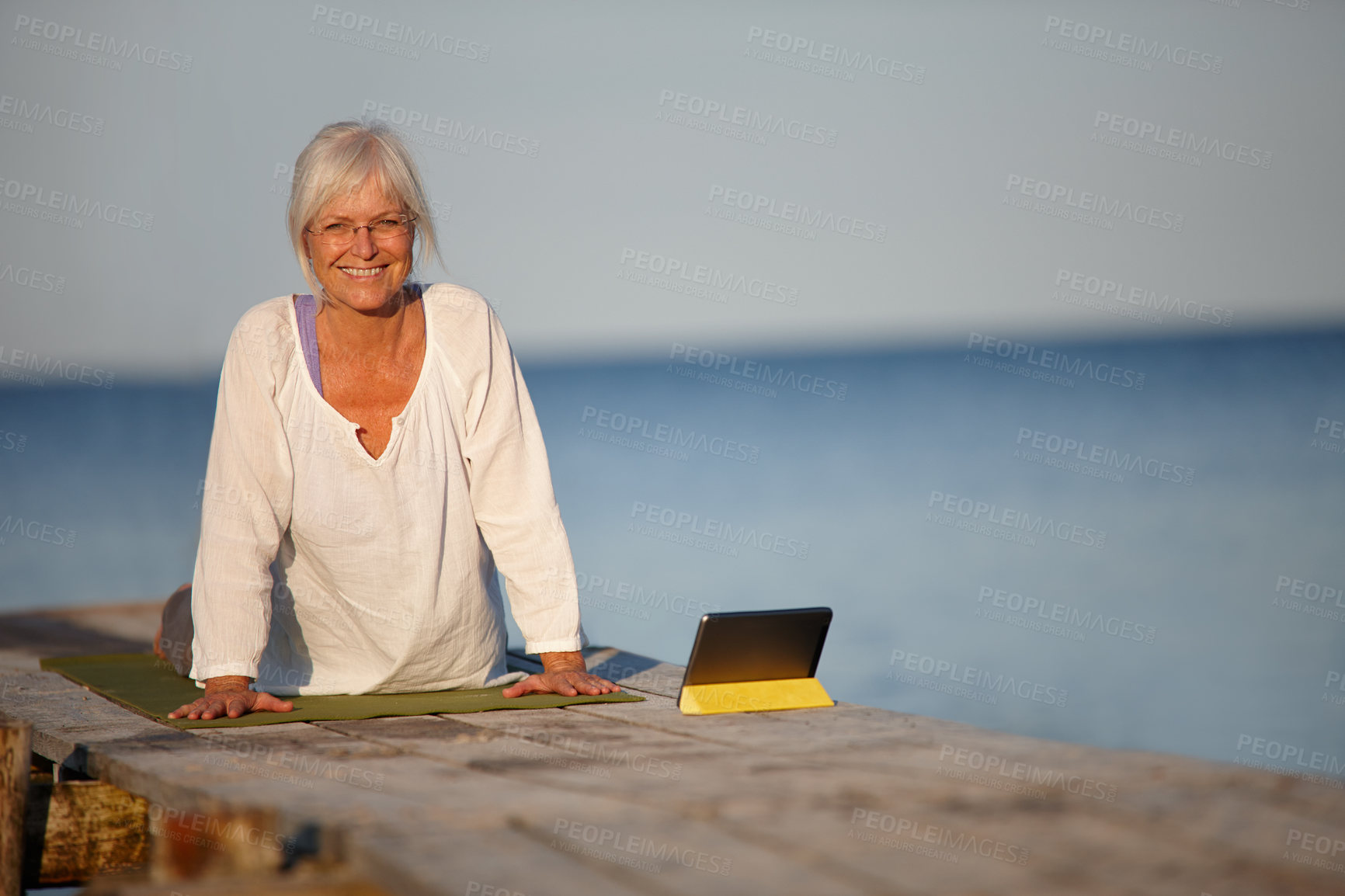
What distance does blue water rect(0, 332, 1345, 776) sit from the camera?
8.08 metres

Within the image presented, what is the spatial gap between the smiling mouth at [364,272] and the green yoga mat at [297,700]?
1.22 metres

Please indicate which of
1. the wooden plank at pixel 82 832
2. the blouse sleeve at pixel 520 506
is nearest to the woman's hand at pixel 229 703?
the wooden plank at pixel 82 832

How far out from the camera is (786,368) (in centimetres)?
4362

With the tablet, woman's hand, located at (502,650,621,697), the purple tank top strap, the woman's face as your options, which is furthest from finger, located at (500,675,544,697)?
the woman's face

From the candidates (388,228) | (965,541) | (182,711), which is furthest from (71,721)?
(965,541)

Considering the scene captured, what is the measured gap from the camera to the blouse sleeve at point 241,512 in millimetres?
3328

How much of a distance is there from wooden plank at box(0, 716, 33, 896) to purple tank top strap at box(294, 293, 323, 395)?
1310mm

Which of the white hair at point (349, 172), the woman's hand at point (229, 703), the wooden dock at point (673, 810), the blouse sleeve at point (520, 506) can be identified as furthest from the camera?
the blouse sleeve at point (520, 506)

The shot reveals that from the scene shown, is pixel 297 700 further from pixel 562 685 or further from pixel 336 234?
pixel 336 234

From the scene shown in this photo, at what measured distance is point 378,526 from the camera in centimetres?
353

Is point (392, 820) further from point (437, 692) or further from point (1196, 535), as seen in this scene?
point (1196, 535)

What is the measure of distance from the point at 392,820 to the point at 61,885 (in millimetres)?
1031

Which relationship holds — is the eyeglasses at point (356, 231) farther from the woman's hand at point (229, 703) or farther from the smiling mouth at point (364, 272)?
the woman's hand at point (229, 703)

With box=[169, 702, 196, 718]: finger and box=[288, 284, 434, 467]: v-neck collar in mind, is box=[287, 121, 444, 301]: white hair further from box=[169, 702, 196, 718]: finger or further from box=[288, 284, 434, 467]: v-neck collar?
box=[169, 702, 196, 718]: finger
